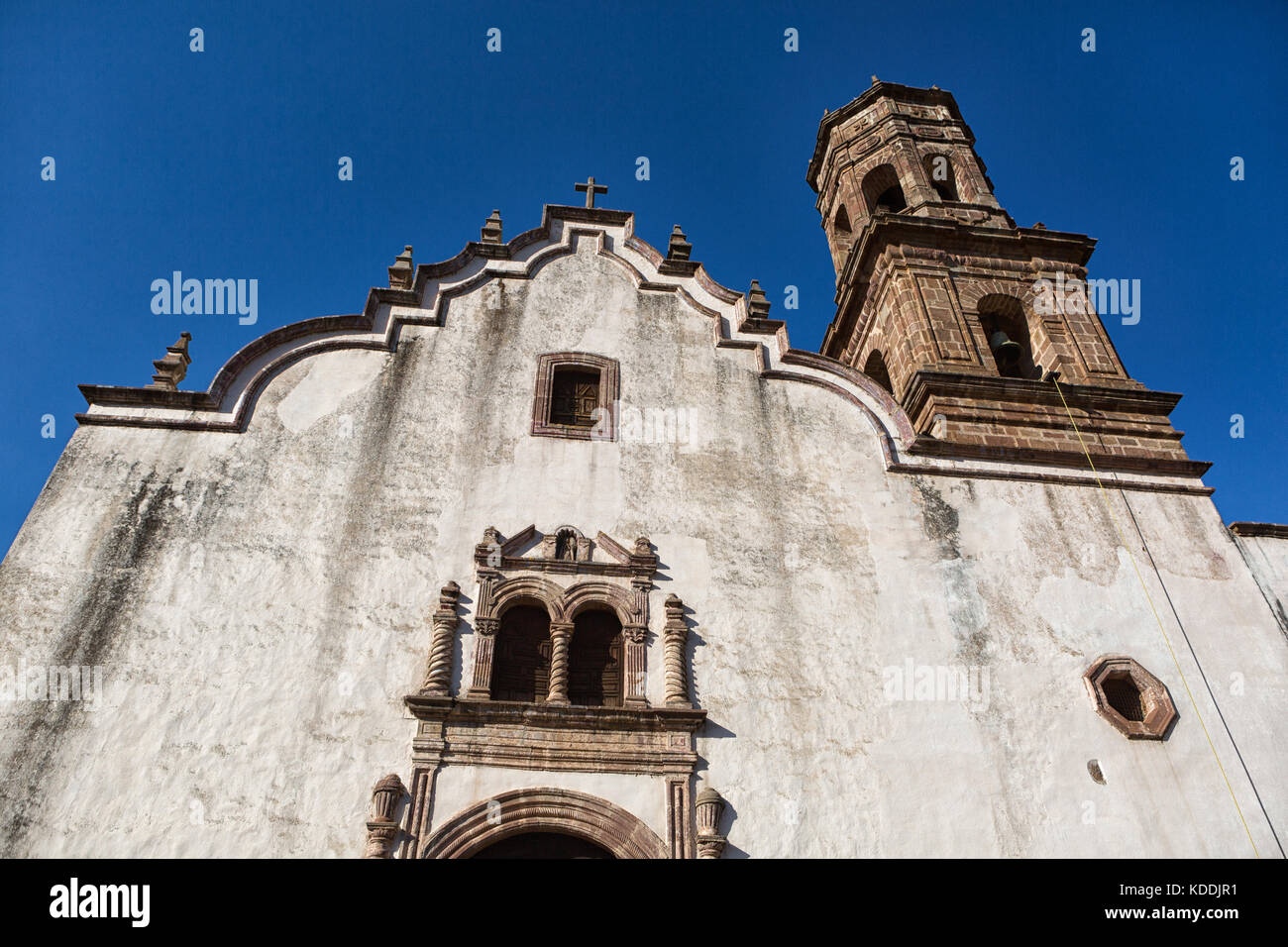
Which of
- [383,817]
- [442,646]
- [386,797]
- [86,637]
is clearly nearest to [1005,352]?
[442,646]

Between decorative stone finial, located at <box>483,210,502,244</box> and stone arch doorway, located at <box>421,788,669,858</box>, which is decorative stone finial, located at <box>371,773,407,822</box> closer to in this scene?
stone arch doorway, located at <box>421,788,669,858</box>

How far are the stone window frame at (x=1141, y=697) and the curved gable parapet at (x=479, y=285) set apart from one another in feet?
11.3

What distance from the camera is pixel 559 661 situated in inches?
360

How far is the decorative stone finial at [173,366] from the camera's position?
10945 millimetres

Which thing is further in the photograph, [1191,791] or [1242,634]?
[1242,634]

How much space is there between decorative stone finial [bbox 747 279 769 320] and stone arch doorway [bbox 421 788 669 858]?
285 inches

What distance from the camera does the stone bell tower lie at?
13.0 meters

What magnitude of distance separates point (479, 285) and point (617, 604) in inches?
217

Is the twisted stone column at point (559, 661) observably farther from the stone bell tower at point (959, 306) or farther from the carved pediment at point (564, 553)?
the stone bell tower at point (959, 306)

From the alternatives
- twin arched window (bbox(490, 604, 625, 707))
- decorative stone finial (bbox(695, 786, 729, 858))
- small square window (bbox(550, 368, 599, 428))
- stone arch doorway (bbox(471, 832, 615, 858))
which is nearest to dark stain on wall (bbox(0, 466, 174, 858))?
twin arched window (bbox(490, 604, 625, 707))

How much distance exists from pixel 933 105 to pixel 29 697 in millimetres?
20298

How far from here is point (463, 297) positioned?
12.6 meters
